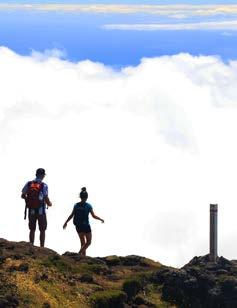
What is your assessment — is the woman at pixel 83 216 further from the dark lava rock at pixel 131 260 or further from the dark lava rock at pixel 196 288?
the dark lava rock at pixel 196 288

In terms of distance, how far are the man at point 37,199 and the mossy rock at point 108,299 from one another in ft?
15.1

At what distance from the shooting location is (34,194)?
24578mm

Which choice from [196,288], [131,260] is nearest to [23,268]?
[131,260]

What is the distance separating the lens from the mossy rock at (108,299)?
2086cm

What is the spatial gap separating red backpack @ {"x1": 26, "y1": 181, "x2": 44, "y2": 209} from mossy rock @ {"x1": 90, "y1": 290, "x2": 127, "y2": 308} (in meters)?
4.73

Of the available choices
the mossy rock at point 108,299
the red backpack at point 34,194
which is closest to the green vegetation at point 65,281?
the mossy rock at point 108,299

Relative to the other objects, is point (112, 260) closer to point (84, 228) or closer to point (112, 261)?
point (112, 261)

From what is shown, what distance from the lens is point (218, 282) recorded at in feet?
74.6

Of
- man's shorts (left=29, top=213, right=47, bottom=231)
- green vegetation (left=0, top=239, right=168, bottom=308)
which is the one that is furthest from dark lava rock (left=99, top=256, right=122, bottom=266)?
man's shorts (left=29, top=213, right=47, bottom=231)

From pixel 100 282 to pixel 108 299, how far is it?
1.46 metres

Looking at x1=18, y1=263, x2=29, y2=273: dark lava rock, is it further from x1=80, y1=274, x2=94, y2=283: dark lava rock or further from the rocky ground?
x1=80, y1=274, x2=94, y2=283: dark lava rock

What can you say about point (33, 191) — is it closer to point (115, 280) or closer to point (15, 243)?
point (15, 243)

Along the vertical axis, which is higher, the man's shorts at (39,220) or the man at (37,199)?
the man at (37,199)

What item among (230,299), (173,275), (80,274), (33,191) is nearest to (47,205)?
(33,191)
